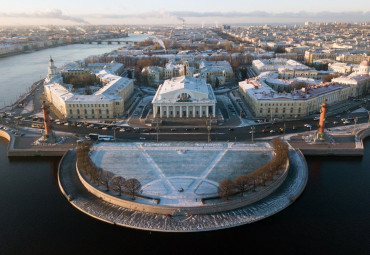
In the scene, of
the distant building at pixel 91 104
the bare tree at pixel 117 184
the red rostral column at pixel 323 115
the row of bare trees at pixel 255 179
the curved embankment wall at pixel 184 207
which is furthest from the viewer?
the distant building at pixel 91 104

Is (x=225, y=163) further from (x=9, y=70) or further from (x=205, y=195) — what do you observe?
(x=9, y=70)

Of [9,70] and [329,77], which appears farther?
[9,70]

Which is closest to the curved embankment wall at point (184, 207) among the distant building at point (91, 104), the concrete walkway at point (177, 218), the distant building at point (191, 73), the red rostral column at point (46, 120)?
the concrete walkway at point (177, 218)

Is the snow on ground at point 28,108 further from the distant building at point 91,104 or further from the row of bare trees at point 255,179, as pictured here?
the row of bare trees at point 255,179

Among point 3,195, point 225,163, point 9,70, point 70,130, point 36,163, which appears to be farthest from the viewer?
point 9,70

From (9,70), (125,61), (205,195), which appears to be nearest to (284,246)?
(205,195)

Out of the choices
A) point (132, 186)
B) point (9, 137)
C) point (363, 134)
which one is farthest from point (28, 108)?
point (363, 134)

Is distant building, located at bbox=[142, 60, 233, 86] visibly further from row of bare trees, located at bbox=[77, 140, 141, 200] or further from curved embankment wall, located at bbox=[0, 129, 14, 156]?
row of bare trees, located at bbox=[77, 140, 141, 200]
